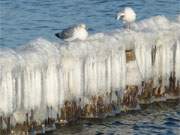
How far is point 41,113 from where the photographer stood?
1800 cm

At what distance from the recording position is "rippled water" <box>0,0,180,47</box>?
27.4m

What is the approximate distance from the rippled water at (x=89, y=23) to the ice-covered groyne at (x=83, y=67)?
2.17 ft

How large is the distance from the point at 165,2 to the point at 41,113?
17335 millimetres

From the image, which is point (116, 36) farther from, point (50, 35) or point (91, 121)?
point (50, 35)

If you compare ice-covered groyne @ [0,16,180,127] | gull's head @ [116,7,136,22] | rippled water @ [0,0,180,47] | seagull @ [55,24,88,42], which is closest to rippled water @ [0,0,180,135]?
rippled water @ [0,0,180,47]

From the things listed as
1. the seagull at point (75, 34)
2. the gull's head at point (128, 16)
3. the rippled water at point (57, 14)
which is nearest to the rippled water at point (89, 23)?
the rippled water at point (57, 14)

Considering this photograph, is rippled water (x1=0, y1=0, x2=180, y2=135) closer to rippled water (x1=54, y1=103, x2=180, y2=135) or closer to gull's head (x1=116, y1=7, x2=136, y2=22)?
rippled water (x1=54, y1=103, x2=180, y2=135)

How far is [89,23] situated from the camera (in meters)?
29.5

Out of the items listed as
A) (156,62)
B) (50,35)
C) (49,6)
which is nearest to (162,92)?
(156,62)

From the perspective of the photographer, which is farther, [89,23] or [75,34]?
[89,23]

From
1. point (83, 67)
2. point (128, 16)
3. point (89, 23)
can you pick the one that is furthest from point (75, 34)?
point (89, 23)

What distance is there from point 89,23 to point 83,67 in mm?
10609

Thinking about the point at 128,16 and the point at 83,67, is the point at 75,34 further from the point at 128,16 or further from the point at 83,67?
the point at 128,16

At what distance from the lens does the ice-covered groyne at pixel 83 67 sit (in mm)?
17500
